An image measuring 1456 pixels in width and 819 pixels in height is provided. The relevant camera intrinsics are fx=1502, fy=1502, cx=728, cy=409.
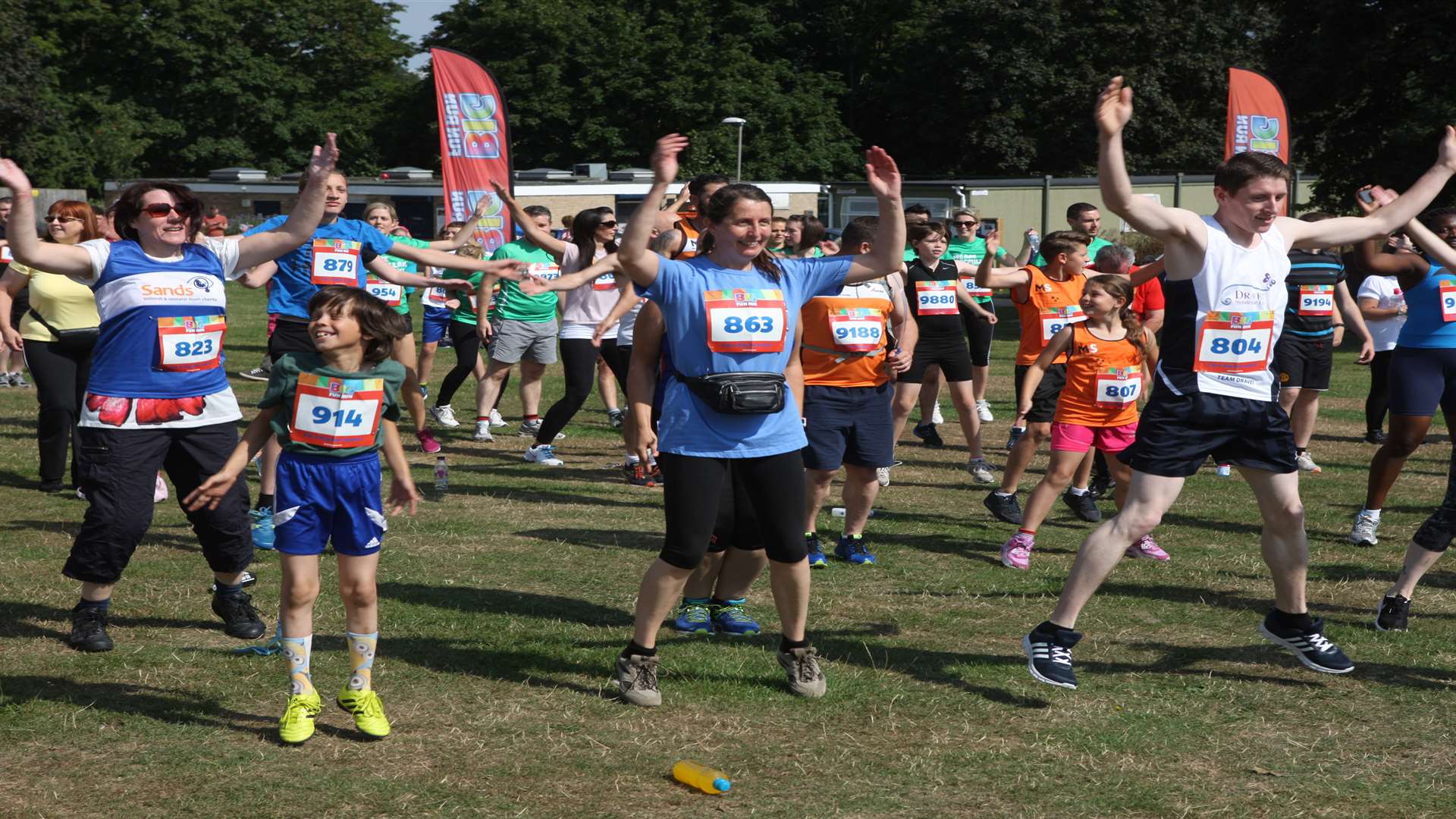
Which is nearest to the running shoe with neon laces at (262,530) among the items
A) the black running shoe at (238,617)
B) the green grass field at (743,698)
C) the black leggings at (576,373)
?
the green grass field at (743,698)

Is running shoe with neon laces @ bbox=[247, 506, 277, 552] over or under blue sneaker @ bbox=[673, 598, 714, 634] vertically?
under

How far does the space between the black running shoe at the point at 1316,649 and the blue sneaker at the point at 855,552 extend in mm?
2627

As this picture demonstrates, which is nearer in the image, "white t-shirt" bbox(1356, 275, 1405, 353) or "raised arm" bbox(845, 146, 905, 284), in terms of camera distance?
"raised arm" bbox(845, 146, 905, 284)

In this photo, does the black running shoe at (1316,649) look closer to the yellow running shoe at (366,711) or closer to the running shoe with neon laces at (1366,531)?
the running shoe with neon laces at (1366,531)

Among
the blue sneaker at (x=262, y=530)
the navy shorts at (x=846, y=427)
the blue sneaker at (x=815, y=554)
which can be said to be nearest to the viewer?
the navy shorts at (x=846, y=427)

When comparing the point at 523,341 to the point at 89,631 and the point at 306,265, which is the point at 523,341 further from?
the point at 89,631

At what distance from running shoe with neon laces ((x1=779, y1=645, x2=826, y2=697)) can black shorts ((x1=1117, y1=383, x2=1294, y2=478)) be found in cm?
143

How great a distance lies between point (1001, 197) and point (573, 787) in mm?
36029

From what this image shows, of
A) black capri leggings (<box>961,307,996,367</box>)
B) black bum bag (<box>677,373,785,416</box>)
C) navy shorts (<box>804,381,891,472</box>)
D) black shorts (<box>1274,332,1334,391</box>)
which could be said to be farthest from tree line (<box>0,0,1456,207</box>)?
black bum bag (<box>677,373,785,416</box>)

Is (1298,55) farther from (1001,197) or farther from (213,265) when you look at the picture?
(213,265)

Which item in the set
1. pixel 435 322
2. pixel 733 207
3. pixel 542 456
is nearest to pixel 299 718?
pixel 733 207

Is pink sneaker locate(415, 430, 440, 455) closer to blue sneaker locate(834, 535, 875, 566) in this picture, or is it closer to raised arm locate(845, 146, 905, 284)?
blue sneaker locate(834, 535, 875, 566)

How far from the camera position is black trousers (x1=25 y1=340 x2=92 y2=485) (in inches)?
386

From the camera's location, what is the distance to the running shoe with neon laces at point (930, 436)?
12953mm
